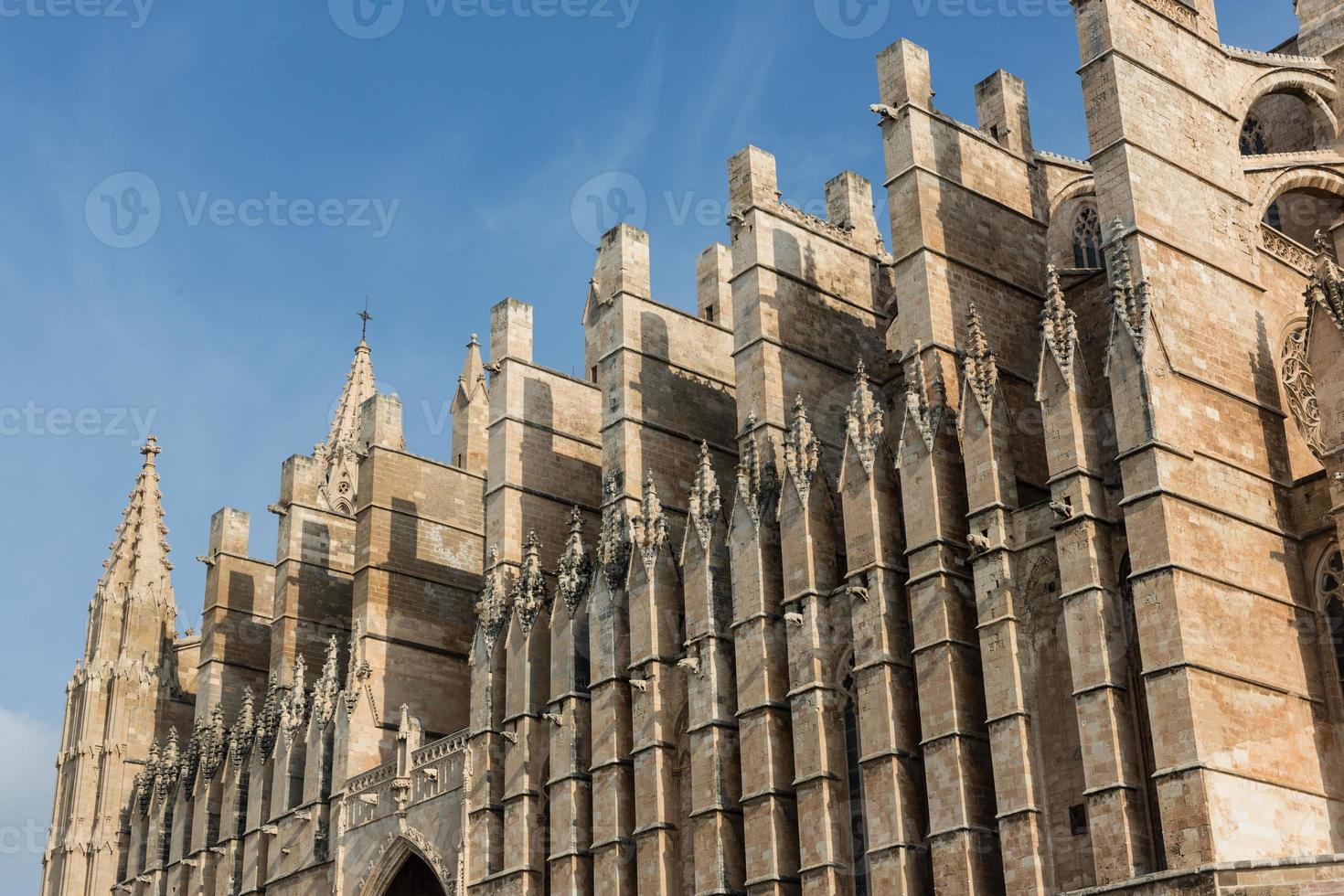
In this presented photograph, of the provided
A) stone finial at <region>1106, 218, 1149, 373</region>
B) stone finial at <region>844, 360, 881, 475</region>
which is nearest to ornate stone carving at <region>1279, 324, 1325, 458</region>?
stone finial at <region>1106, 218, 1149, 373</region>

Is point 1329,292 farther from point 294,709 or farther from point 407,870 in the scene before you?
point 294,709

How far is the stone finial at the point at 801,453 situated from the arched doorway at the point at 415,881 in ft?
36.3

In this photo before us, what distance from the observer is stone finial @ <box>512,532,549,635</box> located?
31938 mm

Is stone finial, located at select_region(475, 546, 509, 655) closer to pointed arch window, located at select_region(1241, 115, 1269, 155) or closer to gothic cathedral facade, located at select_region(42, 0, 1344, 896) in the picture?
gothic cathedral facade, located at select_region(42, 0, 1344, 896)

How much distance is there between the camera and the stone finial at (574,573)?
31.3 meters

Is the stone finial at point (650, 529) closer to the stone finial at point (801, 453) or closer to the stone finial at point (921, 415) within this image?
the stone finial at point (801, 453)

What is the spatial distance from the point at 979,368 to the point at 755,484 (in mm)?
4393

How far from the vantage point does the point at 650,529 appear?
3016 cm

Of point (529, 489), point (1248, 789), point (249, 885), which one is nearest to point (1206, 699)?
point (1248, 789)

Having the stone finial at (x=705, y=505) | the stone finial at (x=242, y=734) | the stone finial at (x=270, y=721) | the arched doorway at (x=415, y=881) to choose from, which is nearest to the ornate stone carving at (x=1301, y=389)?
the stone finial at (x=705, y=505)

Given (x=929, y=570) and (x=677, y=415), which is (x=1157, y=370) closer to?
(x=929, y=570)

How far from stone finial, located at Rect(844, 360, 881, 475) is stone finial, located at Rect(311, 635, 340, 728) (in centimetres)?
1319

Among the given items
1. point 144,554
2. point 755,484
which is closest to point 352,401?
point 144,554

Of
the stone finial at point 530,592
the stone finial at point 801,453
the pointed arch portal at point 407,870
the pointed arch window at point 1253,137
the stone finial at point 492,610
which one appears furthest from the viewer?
the pointed arch window at point 1253,137
